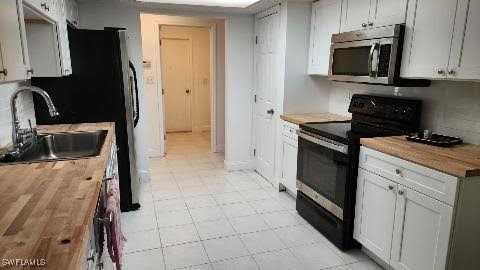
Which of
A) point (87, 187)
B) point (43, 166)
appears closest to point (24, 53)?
point (43, 166)

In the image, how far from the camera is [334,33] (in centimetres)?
301

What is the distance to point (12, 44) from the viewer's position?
4.66ft

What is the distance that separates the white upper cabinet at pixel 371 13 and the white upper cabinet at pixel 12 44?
2.35m

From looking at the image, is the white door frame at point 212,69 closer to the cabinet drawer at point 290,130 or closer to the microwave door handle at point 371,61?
the cabinet drawer at point 290,130

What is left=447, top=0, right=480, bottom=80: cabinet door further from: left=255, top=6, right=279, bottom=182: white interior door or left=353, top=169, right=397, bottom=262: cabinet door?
left=255, top=6, right=279, bottom=182: white interior door

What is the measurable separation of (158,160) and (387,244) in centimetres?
364

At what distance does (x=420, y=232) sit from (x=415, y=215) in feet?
0.32

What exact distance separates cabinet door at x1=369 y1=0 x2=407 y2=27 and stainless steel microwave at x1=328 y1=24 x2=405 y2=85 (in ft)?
0.26

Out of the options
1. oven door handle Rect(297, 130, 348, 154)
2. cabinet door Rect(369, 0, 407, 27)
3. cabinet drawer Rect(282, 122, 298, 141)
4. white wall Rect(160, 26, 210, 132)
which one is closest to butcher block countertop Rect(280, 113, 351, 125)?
cabinet drawer Rect(282, 122, 298, 141)

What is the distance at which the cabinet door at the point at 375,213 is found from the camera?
2078mm

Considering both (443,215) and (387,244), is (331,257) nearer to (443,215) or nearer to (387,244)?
(387,244)

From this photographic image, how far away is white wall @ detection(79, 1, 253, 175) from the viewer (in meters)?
3.62

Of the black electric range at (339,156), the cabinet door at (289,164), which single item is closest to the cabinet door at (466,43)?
the black electric range at (339,156)

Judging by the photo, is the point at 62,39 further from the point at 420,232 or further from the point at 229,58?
the point at 420,232
